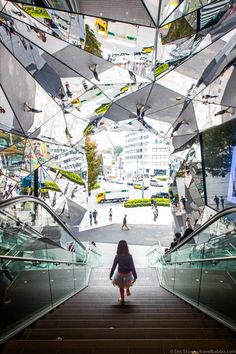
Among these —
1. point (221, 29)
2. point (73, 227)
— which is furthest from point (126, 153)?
point (221, 29)

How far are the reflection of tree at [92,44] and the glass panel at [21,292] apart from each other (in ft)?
16.7

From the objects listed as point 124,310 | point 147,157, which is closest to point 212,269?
point 124,310

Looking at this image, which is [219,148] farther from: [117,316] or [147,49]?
[117,316]

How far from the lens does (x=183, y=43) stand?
6227 millimetres

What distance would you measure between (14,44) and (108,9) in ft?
9.59

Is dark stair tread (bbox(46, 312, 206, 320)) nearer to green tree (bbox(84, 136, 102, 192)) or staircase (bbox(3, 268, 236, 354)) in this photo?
staircase (bbox(3, 268, 236, 354))

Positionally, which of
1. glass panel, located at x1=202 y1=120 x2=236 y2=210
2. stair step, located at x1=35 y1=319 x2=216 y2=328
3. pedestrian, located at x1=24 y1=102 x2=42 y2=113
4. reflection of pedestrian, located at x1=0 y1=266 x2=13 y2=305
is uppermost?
pedestrian, located at x1=24 y1=102 x2=42 y2=113

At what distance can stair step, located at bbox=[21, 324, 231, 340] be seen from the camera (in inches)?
97.8

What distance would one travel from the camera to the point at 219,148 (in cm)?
889

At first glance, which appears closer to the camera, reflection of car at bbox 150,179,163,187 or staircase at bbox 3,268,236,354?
staircase at bbox 3,268,236,354

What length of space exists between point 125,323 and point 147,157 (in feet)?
155

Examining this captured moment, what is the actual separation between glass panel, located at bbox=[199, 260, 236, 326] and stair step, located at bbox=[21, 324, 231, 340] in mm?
304

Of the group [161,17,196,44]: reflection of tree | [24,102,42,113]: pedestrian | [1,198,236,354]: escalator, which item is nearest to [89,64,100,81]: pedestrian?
[161,17,196,44]: reflection of tree

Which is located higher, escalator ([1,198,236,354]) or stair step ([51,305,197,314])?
escalator ([1,198,236,354])
